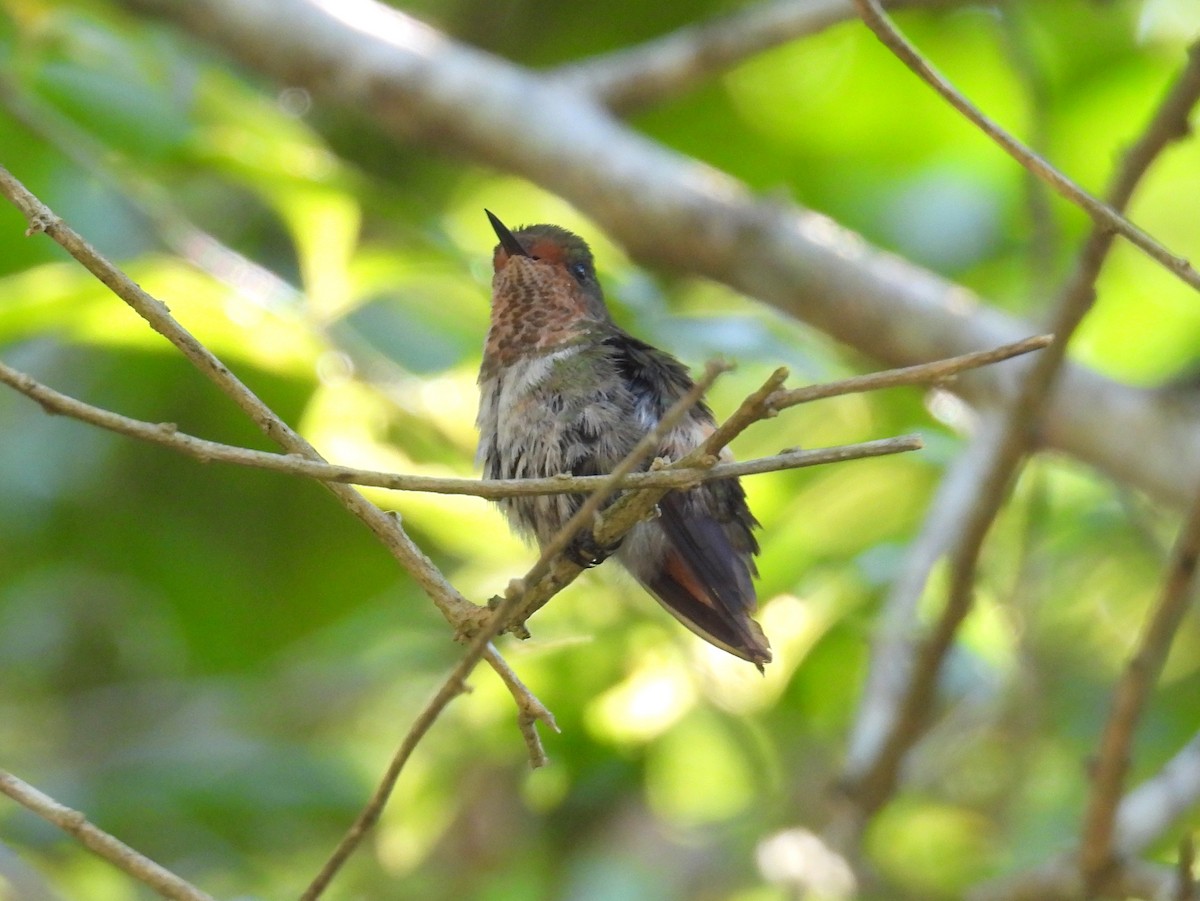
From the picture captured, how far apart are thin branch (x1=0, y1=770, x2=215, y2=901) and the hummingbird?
0.88 metres

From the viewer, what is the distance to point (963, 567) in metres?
3.11

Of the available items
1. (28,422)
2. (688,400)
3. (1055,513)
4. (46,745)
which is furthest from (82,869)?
(688,400)

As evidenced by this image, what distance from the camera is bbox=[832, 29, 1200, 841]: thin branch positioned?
281cm

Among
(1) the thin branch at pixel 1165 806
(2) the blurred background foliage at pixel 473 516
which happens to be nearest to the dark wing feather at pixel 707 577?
(2) the blurred background foliage at pixel 473 516

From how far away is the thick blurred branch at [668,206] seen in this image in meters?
3.99

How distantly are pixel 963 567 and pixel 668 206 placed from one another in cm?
163

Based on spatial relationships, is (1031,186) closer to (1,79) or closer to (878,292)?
(878,292)

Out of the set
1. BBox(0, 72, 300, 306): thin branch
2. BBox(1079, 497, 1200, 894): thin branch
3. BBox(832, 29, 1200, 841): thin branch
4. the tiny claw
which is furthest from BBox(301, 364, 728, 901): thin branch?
BBox(0, 72, 300, 306): thin branch

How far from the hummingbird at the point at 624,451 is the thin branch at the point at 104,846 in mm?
882

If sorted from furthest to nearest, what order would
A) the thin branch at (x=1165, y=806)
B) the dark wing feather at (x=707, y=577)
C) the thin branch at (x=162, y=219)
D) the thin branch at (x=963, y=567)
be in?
the thin branch at (x=162, y=219) < the thin branch at (x=1165, y=806) < the thin branch at (x=963, y=567) < the dark wing feather at (x=707, y=577)

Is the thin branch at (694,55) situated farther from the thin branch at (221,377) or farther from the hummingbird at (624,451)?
the thin branch at (221,377)

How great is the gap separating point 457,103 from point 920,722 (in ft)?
7.65

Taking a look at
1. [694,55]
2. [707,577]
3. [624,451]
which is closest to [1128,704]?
[707,577]

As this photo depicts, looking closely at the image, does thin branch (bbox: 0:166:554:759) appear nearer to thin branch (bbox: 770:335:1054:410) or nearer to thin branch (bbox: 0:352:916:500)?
thin branch (bbox: 0:352:916:500)
